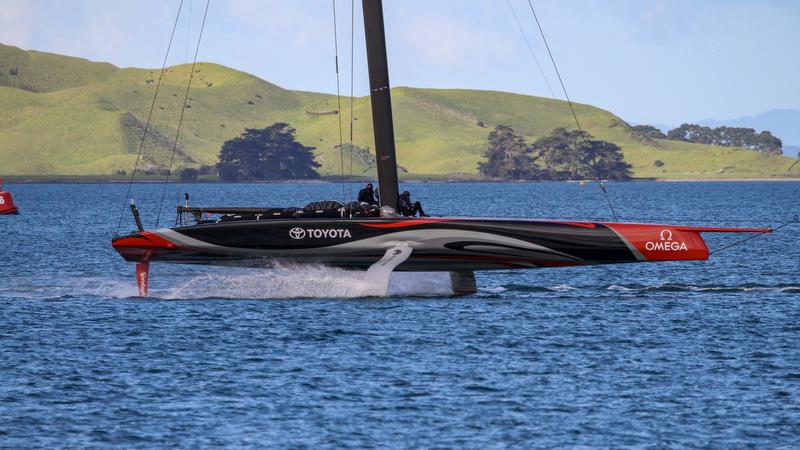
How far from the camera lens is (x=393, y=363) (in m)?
18.4

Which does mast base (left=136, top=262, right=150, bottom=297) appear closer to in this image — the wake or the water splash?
the wake

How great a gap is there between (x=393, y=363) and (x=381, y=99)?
312 inches

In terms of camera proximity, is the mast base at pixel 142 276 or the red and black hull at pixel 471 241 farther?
the mast base at pixel 142 276

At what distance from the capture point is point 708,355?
19.0 metres

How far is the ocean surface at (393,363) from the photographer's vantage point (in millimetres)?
14406

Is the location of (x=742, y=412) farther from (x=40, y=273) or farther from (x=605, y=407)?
(x=40, y=273)

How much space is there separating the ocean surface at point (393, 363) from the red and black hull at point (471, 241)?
883mm

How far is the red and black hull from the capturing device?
23.6m

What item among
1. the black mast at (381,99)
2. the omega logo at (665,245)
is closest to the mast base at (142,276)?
the black mast at (381,99)

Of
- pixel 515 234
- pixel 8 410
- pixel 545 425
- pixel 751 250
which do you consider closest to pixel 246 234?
pixel 515 234

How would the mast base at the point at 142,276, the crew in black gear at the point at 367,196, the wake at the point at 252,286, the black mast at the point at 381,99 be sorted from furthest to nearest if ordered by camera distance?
the mast base at the point at 142,276
the wake at the point at 252,286
the crew in black gear at the point at 367,196
the black mast at the point at 381,99

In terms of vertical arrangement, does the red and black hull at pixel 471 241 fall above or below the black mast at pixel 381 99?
below

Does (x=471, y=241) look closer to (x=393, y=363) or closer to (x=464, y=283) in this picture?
(x=464, y=283)

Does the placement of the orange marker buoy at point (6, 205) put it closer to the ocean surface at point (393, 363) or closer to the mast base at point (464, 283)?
the ocean surface at point (393, 363)
